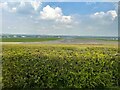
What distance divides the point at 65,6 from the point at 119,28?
4.66 ft

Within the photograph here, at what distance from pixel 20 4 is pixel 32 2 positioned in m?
0.30

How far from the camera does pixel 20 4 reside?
4.71 m

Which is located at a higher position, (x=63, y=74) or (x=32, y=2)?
(x=32, y=2)

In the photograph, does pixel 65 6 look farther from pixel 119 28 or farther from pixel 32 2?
pixel 119 28

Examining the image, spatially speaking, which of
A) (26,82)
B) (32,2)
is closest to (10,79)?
(26,82)

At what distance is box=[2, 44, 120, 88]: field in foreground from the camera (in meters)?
4.36

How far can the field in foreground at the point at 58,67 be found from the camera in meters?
4.36

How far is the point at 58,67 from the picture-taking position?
4363 millimetres

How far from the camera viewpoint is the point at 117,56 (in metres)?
4.48

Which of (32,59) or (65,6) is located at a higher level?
(65,6)

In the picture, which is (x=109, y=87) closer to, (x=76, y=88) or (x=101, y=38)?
(x=76, y=88)

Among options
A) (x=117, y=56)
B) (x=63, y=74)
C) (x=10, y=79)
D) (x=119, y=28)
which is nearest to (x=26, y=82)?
(x=10, y=79)

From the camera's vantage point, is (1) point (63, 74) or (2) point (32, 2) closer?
(1) point (63, 74)

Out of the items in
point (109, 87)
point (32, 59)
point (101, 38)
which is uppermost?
point (101, 38)
